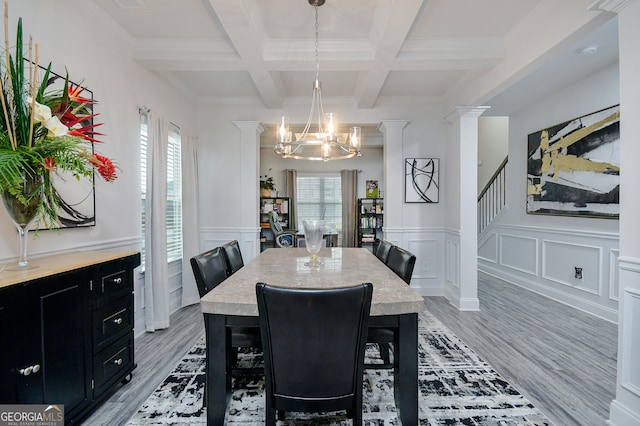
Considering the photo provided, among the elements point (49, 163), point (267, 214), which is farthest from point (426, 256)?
point (49, 163)

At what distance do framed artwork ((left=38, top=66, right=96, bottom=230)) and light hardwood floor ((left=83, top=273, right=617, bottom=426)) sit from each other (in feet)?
3.90

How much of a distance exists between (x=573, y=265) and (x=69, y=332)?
4895 millimetres

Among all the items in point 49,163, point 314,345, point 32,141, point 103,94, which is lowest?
point 314,345

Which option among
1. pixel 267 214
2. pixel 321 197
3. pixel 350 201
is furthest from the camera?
pixel 321 197

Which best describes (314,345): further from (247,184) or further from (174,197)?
(247,184)

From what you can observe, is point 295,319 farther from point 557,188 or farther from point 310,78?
point 557,188

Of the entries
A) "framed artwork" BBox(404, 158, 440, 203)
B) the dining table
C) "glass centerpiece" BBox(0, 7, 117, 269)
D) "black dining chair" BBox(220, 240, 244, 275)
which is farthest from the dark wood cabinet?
"framed artwork" BBox(404, 158, 440, 203)

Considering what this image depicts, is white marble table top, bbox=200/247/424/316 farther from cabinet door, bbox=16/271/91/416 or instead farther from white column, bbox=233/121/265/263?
white column, bbox=233/121/265/263

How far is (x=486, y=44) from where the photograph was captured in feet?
9.07

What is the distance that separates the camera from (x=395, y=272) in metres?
2.05

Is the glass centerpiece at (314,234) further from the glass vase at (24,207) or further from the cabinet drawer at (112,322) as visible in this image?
the glass vase at (24,207)

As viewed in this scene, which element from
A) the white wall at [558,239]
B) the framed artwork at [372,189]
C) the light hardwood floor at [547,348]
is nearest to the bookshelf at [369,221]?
the framed artwork at [372,189]

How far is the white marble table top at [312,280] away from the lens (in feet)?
4.35

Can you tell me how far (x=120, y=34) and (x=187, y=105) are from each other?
4.45ft
